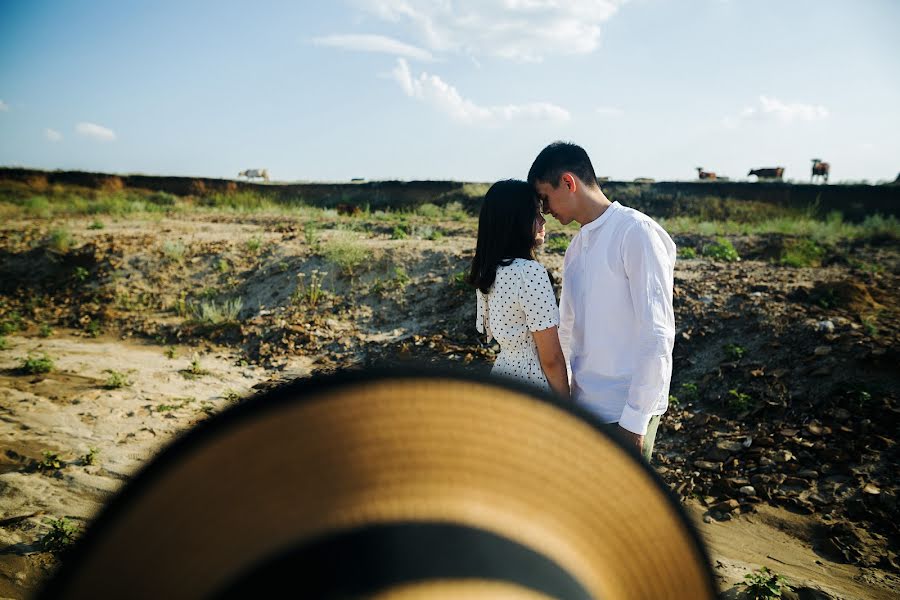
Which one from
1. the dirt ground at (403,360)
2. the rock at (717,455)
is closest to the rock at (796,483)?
the dirt ground at (403,360)

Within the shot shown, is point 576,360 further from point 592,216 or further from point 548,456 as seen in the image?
point 548,456

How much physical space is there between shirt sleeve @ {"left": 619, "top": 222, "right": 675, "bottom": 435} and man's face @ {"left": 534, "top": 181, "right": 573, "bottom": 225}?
37cm

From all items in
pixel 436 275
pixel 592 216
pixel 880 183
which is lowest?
pixel 436 275

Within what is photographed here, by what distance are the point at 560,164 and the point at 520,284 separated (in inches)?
22.6

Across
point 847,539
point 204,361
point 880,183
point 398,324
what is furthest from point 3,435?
point 880,183

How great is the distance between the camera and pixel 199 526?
1.86 ft

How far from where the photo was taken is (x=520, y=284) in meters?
2.37

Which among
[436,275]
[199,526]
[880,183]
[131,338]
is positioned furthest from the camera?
[880,183]

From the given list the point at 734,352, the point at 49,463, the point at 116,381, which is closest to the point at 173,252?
the point at 116,381

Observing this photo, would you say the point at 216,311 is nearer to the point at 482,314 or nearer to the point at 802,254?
the point at 482,314

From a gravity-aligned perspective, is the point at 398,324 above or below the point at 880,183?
below

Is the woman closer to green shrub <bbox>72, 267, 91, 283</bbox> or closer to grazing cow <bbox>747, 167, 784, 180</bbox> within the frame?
green shrub <bbox>72, 267, 91, 283</bbox>

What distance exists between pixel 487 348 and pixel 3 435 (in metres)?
5.29

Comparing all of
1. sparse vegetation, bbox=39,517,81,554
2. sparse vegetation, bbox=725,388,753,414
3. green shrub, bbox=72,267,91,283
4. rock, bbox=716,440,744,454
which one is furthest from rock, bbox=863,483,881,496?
green shrub, bbox=72,267,91,283
